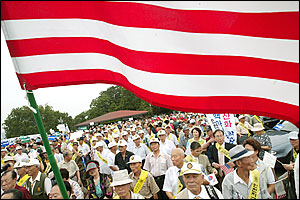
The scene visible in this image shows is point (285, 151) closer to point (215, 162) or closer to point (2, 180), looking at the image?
point (215, 162)

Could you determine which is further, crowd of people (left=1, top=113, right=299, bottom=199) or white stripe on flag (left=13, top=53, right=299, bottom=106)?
crowd of people (left=1, top=113, right=299, bottom=199)

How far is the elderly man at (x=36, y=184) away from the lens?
15.3 feet

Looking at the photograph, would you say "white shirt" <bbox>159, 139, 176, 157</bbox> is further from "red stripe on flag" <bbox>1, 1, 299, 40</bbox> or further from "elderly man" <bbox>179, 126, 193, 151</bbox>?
"red stripe on flag" <bbox>1, 1, 299, 40</bbox>

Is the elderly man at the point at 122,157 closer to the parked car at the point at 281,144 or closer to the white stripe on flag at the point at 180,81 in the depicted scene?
the parked car at the point at 281,144

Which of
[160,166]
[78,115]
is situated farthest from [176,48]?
[78,115]

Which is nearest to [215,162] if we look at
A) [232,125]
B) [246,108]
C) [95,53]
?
[232,125]

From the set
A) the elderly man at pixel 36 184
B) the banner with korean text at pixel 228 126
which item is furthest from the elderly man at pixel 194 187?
the elderly man at pixel 36 184

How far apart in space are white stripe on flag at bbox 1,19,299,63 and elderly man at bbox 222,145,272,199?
5.38ft

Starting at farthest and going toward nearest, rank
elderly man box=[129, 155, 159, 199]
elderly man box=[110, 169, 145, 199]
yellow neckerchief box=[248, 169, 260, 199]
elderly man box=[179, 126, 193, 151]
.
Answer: elderly man box=[179, 126, 193, 151], elderly man box=[129, 155, 159, 199], elderly man box=[110, 169, 145, 199], yellow neckerchief box=[248, 169, 260, 199]

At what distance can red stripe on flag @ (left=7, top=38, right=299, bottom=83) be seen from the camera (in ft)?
6.58

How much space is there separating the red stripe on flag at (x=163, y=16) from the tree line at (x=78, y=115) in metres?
46.1

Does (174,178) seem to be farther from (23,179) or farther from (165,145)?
(23,179)

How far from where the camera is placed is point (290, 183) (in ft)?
13.3

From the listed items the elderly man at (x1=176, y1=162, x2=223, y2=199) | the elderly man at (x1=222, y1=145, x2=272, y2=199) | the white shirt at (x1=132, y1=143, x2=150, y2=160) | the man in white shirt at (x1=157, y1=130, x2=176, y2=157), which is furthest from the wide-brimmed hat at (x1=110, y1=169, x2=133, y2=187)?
the white shirt at (x1=132, y1=143, x2=150, y2=160)
